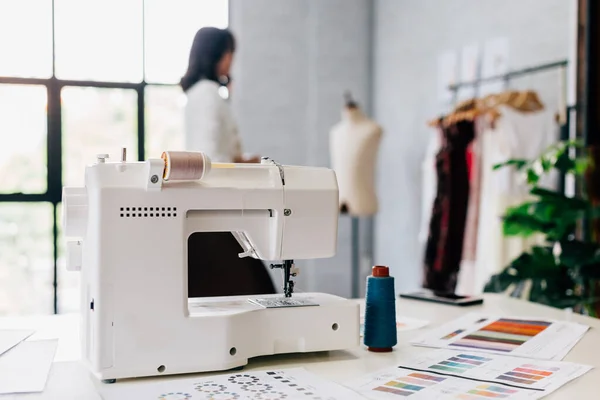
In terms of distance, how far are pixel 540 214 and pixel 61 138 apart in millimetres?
3093

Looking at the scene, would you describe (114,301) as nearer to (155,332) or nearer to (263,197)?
(155,332)

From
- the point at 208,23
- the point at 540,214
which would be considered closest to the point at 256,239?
the point at 540,214

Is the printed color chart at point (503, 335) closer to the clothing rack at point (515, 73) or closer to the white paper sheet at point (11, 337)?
the white paper sheet at point (11, 337)

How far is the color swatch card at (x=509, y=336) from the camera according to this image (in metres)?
1.32

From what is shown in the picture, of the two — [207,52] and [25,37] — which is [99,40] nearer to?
[25,37]

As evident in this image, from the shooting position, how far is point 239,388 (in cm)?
108

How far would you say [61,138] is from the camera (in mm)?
4441

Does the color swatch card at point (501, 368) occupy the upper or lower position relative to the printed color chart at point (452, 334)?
upper

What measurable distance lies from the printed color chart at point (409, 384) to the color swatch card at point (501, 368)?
0.11 ft

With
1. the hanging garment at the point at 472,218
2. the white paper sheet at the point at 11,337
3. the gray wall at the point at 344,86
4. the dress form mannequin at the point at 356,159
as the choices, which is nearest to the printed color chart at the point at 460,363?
the white paper sheet at the point at 11,337

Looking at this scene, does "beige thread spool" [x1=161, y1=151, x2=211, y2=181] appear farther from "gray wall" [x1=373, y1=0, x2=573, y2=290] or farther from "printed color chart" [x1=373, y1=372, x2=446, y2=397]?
"gray wall" [x1=373, y1=0, x2=573, y2=290]

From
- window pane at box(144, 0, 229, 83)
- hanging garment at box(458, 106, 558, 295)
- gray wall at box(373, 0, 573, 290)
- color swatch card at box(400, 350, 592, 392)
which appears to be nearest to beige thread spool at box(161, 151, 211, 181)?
color swatch card at box(400, 350, 592, 392)

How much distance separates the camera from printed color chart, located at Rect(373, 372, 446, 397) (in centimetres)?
106

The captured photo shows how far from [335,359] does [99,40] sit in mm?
3828
